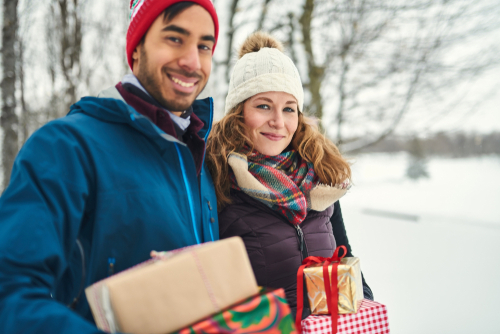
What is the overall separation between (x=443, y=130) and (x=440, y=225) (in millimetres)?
1892

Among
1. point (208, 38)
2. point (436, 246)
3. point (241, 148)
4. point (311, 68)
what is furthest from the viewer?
point (311, 68)

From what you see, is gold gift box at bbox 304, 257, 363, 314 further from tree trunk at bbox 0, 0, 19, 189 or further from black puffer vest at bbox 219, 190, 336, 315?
tree trunk at bbox 0, 0, 19, 189

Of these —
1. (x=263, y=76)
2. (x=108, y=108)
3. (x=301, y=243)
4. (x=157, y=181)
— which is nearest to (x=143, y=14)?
(x=108, y=108)

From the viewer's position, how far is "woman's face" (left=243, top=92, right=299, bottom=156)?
200cm

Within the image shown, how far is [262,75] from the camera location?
1982 millimetres

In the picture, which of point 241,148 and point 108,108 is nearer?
point 108,108

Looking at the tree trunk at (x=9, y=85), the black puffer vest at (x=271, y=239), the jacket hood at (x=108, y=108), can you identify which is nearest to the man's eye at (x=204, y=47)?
the jacket hood at (x=108, y=108)

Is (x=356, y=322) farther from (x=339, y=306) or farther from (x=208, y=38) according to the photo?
(x=208, y=38)

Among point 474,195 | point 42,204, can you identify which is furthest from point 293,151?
point 474,195

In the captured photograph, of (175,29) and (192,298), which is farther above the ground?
(175,29)

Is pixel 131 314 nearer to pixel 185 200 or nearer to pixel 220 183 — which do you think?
pixel 185 200

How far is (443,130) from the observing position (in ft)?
17.3

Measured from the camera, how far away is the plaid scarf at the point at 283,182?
5.97ft

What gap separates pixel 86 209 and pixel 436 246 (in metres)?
5.61
